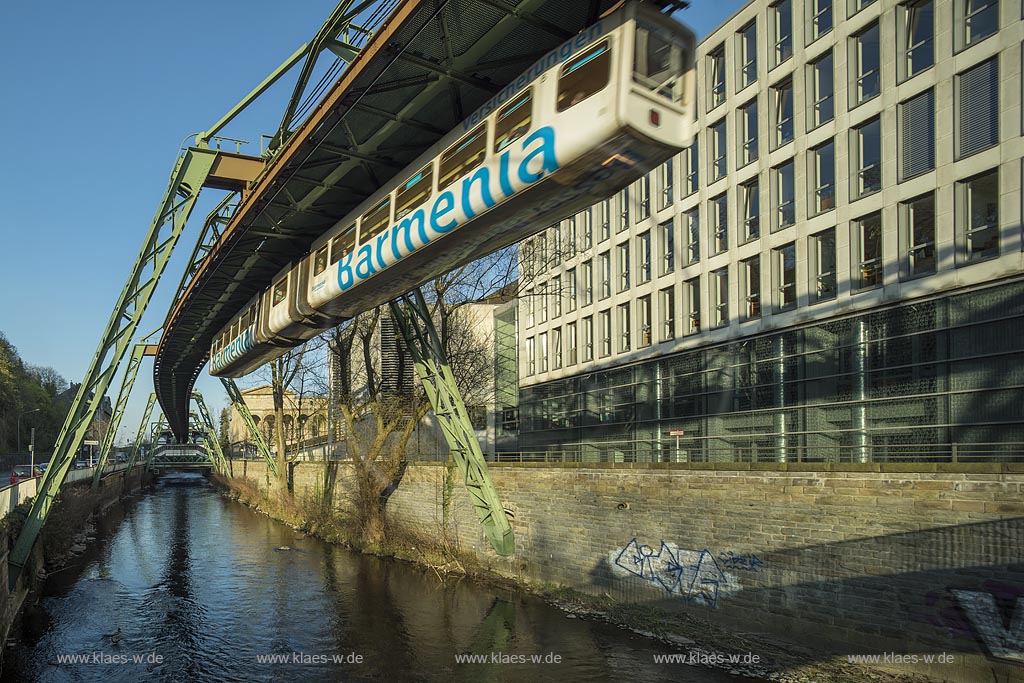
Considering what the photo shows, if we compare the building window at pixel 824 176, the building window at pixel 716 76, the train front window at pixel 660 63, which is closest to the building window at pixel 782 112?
the building window at pixel 824 176

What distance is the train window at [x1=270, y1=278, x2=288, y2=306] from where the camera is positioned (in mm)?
19312

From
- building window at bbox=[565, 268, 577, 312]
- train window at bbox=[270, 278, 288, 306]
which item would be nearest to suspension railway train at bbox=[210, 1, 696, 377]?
train window at bbox=[270, 278, 288, 306]

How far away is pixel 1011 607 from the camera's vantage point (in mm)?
10469

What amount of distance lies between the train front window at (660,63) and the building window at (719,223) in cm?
1898

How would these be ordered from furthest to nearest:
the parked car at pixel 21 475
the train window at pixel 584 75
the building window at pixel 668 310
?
the parked car at pixel 21 475 → the building window at pixel 668 310 → the train window at pixel 584 75

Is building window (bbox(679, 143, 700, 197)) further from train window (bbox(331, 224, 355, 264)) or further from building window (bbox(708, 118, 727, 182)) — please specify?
train window (bbox(331, 224, 355, 264))

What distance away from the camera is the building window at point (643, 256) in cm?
3158

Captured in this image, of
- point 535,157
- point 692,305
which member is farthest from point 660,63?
point 692,305

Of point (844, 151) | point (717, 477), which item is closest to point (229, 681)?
point (717, 477)

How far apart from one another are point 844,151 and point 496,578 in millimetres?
16048

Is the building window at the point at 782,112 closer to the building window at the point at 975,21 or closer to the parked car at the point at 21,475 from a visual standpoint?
the building window at the point at 975,21

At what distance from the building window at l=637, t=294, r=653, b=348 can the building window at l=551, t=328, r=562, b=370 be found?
7092 mm

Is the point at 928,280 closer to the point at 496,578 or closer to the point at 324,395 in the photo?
the point at 496,578

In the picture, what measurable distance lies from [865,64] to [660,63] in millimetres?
16339
